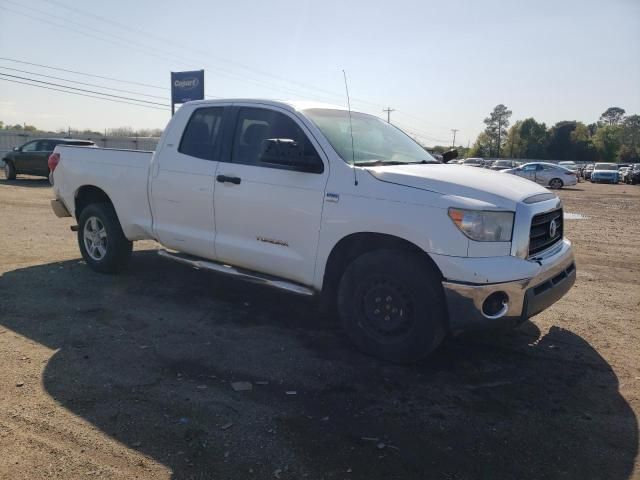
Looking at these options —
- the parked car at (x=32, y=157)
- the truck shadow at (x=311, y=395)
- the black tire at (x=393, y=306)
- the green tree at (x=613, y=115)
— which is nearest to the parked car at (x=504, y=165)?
the parked car at (x=32, y=157)

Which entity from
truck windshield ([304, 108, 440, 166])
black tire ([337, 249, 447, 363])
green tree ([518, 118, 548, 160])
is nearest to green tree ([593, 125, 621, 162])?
green tree ([518, 118, 548, 160])

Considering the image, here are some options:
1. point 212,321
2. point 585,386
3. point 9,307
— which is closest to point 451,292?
point 585,386

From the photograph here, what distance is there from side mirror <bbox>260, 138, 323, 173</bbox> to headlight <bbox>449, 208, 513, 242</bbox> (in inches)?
49.1

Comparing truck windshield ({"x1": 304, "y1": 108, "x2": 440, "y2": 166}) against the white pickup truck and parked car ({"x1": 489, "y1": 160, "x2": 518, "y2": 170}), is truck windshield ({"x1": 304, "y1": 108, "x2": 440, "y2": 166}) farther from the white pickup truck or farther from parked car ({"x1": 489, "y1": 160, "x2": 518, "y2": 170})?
parked car ({"x1": 489, "y1": 160, "x2": 518, "y2": 170})

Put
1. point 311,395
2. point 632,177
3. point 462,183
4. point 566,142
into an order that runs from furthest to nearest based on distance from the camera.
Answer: point 566,142 → point 632,177 → point 462,183 → point 311,395

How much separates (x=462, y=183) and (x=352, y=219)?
34.1 inches

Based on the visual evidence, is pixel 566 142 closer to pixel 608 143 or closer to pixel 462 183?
pixel 608 143

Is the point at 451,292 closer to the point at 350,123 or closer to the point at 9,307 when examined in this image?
the point at 350,123

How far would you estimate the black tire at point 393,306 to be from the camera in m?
3.79

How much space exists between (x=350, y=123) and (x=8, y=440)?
11.8 ft

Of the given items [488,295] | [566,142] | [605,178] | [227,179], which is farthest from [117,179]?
[566,142]

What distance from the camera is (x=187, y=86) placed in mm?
22250

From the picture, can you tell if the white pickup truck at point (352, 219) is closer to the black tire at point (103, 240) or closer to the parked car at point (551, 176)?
the black tire at point (103, 240)

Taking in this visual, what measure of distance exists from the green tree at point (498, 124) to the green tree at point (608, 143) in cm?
2489
